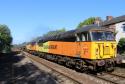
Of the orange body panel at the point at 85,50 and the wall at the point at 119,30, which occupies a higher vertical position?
the wall at the point at 119,30

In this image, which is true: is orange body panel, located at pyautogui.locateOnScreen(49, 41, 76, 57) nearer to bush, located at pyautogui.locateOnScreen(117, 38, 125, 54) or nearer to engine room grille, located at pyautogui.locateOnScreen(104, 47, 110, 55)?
engine room grille, located at pyautogui.locateOnScreen(104, 47, 110, 55)

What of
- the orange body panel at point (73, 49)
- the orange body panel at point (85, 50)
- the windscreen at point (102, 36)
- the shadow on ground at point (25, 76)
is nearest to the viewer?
the shadow on ground at point (25, 76)

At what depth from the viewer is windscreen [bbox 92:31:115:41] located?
19.4 metres

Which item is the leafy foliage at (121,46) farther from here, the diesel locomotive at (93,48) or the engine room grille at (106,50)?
the engine room grille at (106,50)

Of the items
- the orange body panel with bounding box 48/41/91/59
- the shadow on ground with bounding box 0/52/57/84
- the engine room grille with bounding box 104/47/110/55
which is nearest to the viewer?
the shadow on ground with bounding box 0/52/57/84

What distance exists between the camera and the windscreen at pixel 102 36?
19391 millimetres

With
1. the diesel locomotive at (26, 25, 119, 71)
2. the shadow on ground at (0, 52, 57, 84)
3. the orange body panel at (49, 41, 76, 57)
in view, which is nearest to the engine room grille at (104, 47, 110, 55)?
the diesel locomotive at (26, 25, 119, 71)

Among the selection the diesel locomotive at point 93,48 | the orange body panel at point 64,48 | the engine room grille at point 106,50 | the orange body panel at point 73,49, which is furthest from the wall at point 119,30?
the engine room grille at point 106,50

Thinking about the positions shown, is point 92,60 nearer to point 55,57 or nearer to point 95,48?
point 95,48

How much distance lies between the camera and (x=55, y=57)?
97.5 feet

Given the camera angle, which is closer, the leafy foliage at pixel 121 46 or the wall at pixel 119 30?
the leafy foliage at pixel 121 46

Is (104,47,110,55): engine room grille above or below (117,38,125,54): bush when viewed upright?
below

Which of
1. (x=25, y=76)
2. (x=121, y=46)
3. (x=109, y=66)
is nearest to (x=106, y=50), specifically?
(x=109, y=66)

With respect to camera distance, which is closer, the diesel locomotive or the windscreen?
the diesel locomotive
